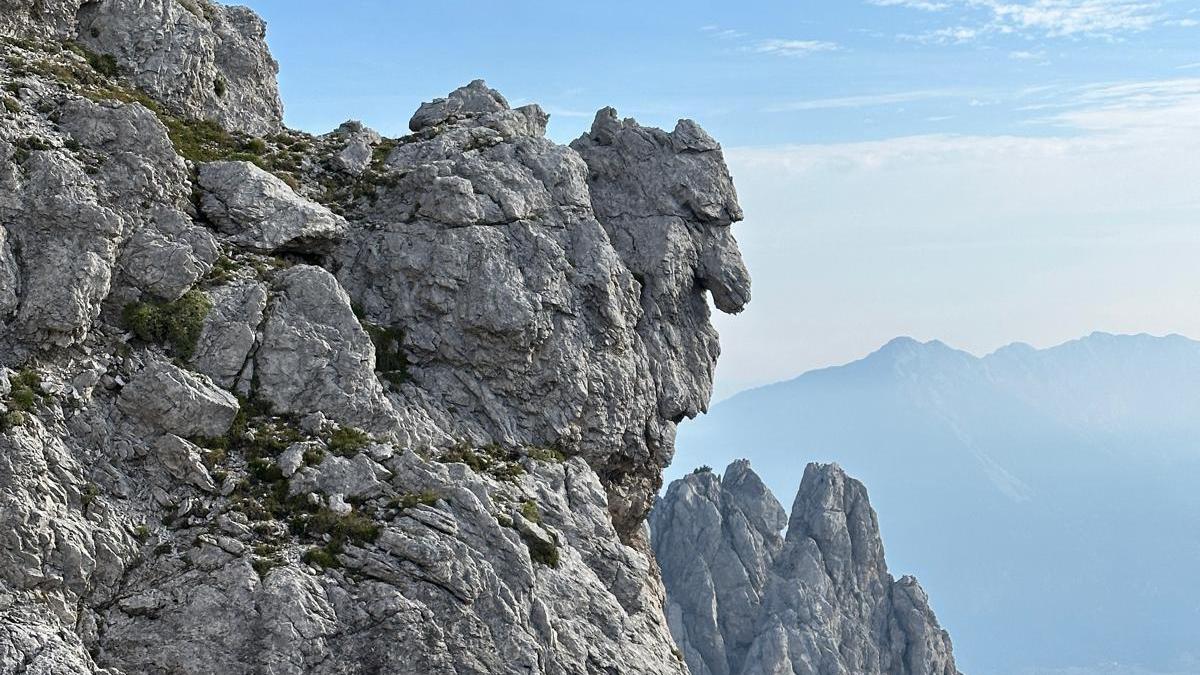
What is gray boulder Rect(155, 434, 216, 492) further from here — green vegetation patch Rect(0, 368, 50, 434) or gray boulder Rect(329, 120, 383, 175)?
gray boulder Rect(329, 120, 383, 175)

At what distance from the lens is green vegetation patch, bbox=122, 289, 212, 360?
31.0m

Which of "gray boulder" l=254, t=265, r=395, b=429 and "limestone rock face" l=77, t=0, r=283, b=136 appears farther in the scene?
"limestone rock face" l=77, t=0, r=283, b=136

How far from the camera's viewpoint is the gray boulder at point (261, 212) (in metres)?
35.5

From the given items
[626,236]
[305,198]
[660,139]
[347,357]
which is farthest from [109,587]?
[660,139]

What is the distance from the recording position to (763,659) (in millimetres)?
178125

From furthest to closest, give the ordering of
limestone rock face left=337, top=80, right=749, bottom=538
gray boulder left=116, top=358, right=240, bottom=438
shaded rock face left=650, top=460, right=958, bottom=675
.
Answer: shaded rock face left=650, top=460, right=958, bottom=675, limestone rock face left=337, top=80, right=749, bottom=538, gray boulder left=116, top=358, right=240, bottom=438

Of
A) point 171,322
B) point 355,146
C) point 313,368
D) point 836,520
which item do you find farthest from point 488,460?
point 836,520

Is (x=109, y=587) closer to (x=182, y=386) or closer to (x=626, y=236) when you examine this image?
(x=182, y=386)

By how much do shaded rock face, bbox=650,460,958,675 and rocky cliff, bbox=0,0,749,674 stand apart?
146756 mm

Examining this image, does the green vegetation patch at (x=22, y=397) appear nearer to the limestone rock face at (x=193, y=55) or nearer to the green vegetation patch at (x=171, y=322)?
the green vegetation patch at (x=171, y=322)

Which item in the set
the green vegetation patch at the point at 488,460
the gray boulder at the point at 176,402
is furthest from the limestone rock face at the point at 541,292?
the gray boulder at the point at 176,402

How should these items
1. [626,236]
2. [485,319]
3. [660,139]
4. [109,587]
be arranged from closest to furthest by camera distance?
1. [109,587]
2. [485,319]
3. [626,236]
4. [660,139]

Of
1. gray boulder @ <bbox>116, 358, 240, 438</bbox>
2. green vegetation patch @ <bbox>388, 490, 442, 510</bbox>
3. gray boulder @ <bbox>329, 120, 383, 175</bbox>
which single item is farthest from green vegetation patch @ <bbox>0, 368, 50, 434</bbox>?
gray boulder @ <bbox>329, 120, 383, 175</bbox>

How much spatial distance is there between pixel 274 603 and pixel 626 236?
2259 centimetres
